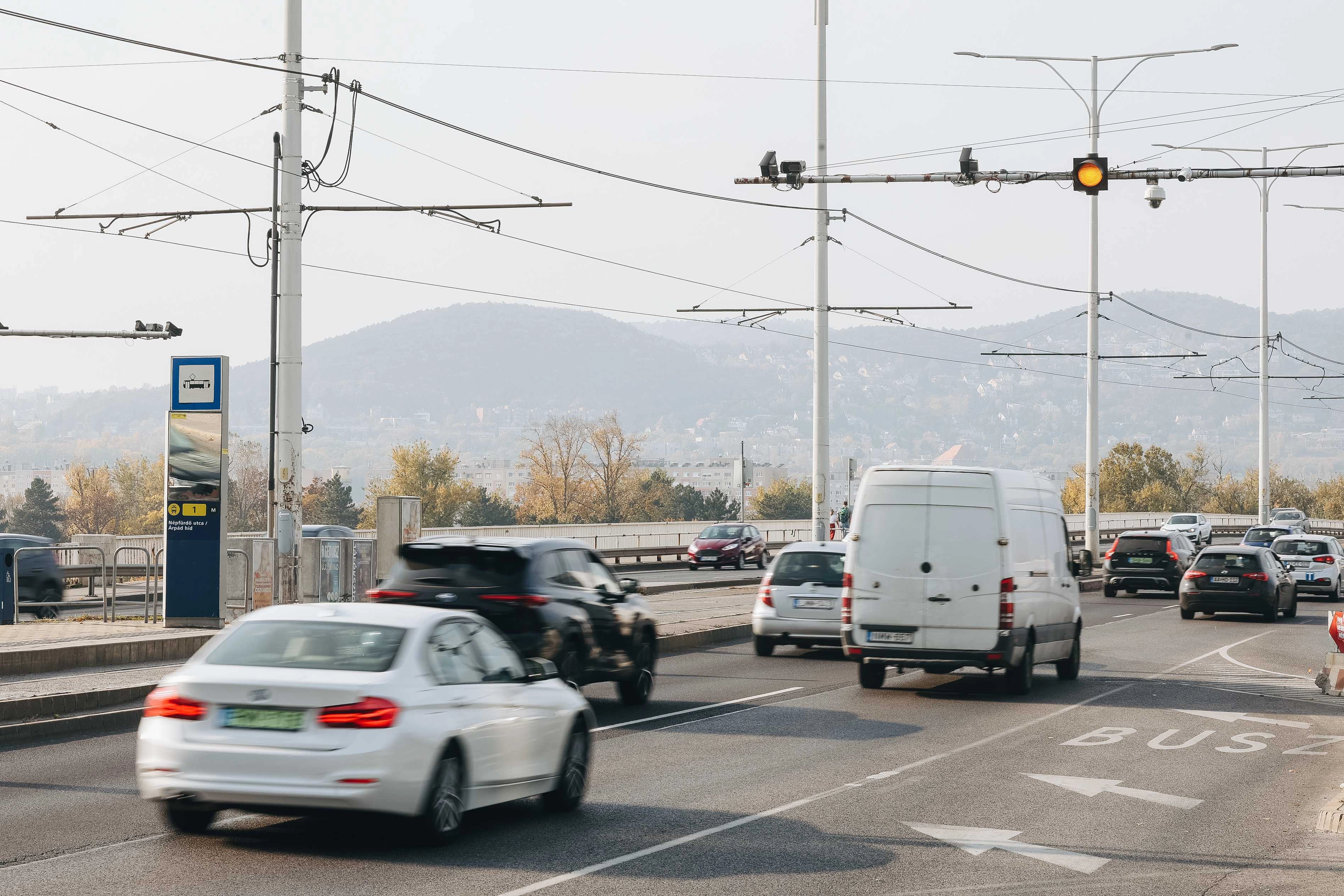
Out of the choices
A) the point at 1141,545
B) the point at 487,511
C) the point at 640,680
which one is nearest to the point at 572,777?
the point at 640,680

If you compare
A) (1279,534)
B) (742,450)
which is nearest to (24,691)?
(742,450)

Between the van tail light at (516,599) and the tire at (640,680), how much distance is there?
1.92m

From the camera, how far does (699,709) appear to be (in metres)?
16.1

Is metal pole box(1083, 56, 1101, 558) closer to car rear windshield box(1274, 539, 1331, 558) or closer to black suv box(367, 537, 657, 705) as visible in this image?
car rear windshield box(1274, 539, 1331, 558)

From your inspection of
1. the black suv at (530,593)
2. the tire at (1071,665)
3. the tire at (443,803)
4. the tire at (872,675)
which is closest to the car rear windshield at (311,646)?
the tire at (443,803)

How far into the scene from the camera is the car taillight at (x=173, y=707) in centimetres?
864

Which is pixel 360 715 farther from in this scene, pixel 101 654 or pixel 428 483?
pixel 428 483

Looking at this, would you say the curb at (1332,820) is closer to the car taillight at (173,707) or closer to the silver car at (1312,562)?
the car taillight at (173,707)

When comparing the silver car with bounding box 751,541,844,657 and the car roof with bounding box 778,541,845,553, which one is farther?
the car roof with bounding box 778,541,845,553

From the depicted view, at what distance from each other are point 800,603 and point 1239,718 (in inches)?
288

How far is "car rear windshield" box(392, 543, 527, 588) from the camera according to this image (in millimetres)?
14648

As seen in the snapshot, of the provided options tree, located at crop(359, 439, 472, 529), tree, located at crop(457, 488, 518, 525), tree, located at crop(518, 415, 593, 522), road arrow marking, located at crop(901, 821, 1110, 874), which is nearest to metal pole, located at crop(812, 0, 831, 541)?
road arrow marking, located at crop(901, 821, 1110, 874)

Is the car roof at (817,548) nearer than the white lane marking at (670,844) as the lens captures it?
No

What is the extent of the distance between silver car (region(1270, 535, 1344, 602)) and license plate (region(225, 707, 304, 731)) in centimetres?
3523
